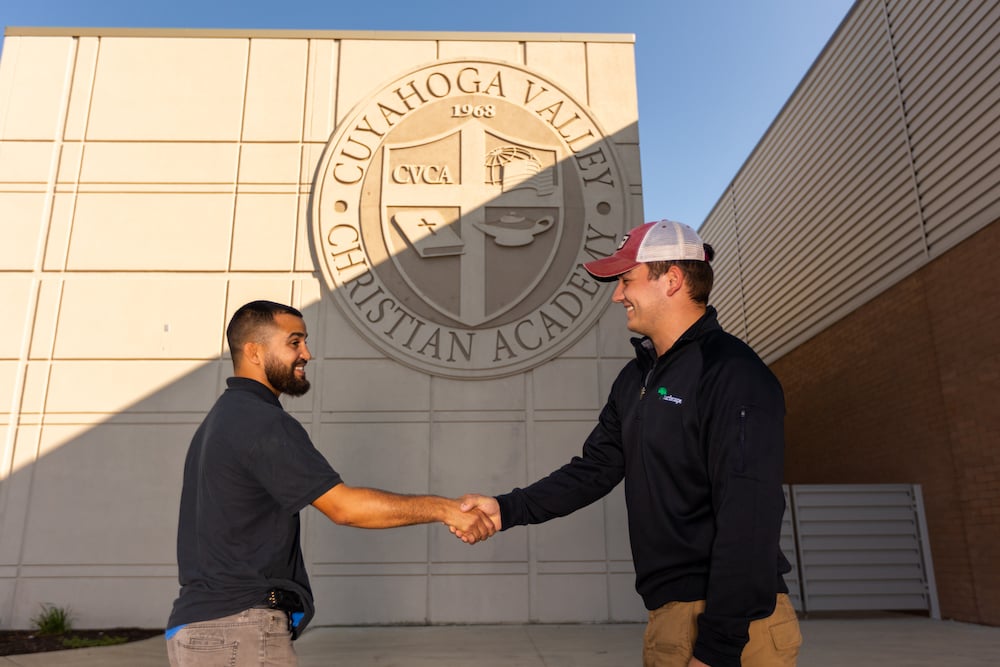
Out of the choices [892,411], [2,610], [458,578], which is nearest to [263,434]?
[458,578]

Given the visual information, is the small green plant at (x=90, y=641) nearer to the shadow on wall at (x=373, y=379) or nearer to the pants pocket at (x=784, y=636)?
the shadow on wall at (x=373, y=379)

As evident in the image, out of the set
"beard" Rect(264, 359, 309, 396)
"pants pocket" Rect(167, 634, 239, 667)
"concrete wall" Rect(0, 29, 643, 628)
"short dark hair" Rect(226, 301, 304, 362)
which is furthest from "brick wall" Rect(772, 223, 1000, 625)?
"pants pocket" Rect(167, 634, 239, 667)

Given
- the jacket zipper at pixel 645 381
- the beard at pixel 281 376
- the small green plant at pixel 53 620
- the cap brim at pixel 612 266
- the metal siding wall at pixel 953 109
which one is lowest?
the small green plant at pixel 53 620

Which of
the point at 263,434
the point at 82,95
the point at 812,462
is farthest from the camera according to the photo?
the point at 812,462

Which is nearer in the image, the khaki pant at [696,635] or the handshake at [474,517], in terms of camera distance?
the khaki pant at [696,635]

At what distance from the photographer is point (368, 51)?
8.85 m

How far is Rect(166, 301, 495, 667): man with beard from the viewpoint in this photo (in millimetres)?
2514

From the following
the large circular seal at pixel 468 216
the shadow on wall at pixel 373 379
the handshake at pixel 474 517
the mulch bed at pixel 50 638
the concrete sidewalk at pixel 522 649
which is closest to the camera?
the handshake at pixel 474 517

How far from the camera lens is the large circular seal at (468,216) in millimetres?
8070

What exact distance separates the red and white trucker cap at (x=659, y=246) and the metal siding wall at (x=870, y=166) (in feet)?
26.9

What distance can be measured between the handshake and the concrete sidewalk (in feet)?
8.74

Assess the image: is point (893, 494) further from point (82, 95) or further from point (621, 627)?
point (82, 95)

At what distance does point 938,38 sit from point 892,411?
17.3 ft

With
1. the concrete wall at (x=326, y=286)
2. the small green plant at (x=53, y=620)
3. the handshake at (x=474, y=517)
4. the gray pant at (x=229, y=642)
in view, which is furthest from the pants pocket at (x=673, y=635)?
the small green plant at (x=53, y=620)
